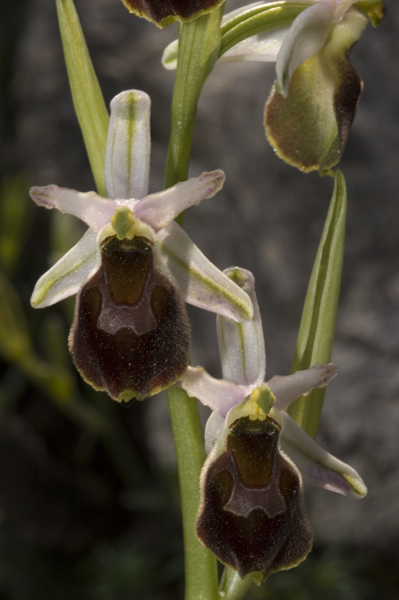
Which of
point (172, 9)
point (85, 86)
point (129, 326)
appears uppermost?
point (172, 9)

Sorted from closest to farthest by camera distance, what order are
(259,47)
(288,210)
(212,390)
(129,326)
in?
(129,326), (212,390), (259,47), (288,210)

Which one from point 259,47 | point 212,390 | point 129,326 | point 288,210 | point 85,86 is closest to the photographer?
point 129,326

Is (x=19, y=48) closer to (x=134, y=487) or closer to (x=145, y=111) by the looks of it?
(x=134, y=487)

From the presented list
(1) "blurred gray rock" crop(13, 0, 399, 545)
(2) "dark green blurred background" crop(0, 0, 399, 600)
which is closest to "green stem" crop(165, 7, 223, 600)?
(2) "dark green blurred background" crop(0, 0, 399, 600)

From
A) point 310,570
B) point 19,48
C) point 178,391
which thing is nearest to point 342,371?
point 310,570

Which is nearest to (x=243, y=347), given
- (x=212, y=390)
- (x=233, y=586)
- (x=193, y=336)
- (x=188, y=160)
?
(x=212, y=390)

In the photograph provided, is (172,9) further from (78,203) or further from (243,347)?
(243,347)

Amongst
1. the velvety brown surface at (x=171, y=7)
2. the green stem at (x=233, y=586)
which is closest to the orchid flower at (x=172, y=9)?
the velvety brown surface at (x=171, y=7)
